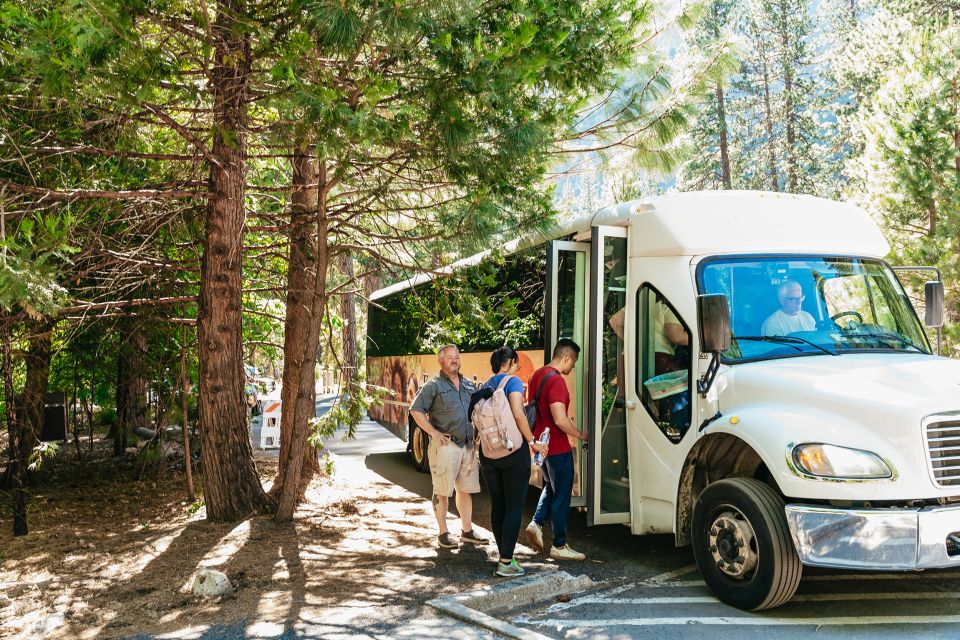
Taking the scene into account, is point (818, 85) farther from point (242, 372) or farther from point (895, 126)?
point (242, 372)

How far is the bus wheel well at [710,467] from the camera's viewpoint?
6.49 m

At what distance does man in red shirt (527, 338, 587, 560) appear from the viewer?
7.27m

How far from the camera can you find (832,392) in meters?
5.79

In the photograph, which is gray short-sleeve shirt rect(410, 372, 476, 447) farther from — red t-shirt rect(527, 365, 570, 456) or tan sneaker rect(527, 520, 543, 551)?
tan sneaker rect(527, 520, 543, 551)

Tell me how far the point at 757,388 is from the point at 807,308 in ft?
3.25

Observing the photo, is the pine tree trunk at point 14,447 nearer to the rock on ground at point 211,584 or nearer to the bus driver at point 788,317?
the rock on ground at point 211,584

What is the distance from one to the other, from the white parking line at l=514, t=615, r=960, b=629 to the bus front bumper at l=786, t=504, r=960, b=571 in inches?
21.7

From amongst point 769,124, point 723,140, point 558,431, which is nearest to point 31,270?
point 558,431

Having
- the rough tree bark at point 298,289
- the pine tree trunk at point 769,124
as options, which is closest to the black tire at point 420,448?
the rough tree bark at point 298,289

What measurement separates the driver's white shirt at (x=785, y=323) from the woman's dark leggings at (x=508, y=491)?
6.97 ft

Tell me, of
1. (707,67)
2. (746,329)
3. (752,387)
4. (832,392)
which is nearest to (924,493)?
(832,392)

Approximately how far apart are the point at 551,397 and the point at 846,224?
9.65 ft

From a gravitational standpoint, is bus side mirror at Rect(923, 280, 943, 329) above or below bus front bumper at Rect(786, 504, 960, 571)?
above

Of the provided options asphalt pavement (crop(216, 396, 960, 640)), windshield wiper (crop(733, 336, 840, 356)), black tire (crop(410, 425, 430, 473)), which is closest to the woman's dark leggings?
asphalt pavement (crop(216, 396, 960, 640))
